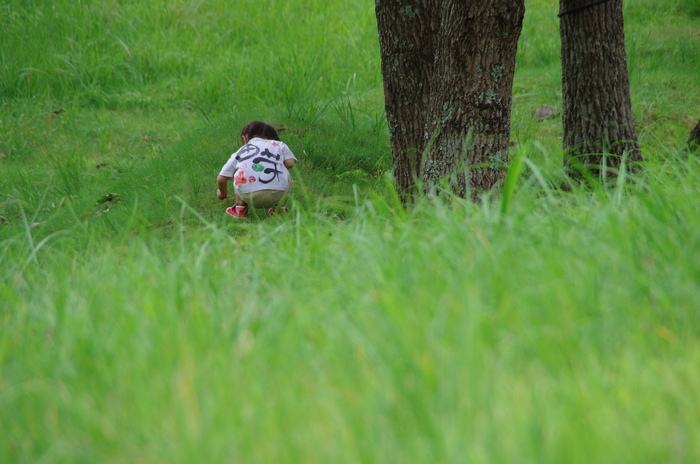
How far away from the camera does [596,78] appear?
5.07 meters

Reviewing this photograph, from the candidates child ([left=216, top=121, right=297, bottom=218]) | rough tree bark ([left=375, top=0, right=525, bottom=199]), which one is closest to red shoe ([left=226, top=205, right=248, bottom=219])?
child ([left=216, top=121, right=297, bottom=218])

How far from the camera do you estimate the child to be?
5637mm

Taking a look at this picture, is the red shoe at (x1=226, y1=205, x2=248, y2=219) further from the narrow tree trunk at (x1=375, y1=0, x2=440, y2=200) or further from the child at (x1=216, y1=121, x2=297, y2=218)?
the narrow tree trunk at (x1=375, y1=0, x2=440, y2=200)

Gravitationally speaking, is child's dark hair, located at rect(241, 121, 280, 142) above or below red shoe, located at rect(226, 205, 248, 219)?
above

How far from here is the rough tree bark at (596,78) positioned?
16.5 ft

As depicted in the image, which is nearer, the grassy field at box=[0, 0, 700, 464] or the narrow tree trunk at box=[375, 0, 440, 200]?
the grassy field at box=[0, 0, 700, 464]

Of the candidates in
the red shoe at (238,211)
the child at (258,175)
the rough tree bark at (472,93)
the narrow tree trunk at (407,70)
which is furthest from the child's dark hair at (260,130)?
the rough tree bark at (472,93)

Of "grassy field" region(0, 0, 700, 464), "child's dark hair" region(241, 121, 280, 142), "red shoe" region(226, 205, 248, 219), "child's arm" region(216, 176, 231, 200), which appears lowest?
"red shoe" region(226, 205, 248, 219)

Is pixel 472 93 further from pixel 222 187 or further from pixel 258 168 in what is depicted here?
pixel 222 187

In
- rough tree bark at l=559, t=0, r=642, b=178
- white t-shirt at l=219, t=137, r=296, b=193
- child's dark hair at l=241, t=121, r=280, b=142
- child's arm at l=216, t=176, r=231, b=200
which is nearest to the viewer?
rough tree bark at l=559, t=0, r=642, b=178

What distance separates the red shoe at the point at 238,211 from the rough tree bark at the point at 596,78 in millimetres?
2865

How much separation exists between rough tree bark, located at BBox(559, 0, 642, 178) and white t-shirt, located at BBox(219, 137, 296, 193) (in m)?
2.52

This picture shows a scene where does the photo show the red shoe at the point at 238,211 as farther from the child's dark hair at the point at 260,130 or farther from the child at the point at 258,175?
the child's dark hair at the point at 260,130

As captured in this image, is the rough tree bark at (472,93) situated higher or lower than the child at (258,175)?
higher
